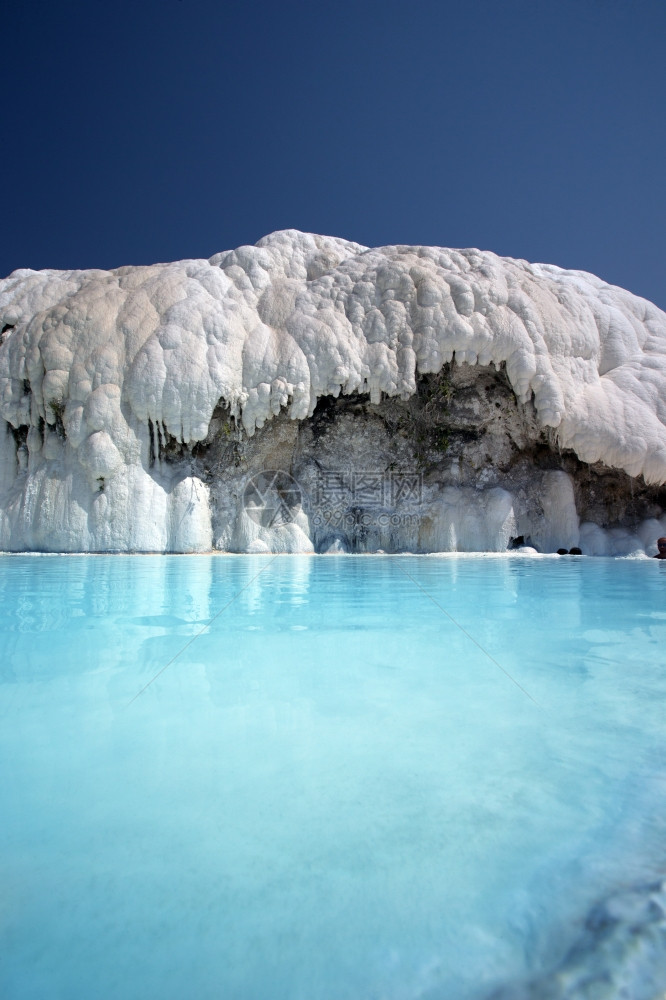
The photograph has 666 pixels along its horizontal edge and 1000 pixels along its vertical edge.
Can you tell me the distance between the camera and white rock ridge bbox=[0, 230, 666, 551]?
11.8m

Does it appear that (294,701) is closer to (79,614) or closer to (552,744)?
(552,744)

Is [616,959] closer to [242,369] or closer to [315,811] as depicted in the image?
[315,811]

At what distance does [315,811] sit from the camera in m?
1.30

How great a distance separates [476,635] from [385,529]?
987cm

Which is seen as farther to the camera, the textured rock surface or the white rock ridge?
the white rock ridge

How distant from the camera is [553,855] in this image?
3.75 ft

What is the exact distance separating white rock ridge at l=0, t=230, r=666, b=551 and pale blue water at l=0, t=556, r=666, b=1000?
944cm

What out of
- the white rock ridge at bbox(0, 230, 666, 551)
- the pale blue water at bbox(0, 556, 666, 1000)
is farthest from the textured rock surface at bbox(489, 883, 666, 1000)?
the white rock ridge at bbox(0, 230, 666, 551)

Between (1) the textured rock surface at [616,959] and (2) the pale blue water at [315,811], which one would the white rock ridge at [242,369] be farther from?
(1) the textured rock surface at [616,959]

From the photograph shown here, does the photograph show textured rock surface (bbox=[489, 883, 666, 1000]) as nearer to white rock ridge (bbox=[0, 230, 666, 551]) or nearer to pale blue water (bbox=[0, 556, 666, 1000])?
pale blue water (bbox=[0, 556, 666, 1000])

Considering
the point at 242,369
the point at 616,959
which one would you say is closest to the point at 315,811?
the point at 616,959

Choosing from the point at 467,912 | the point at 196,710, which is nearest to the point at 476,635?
the point at 196,710

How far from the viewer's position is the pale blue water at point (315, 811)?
90 cm

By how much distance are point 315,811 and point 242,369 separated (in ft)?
38.5
